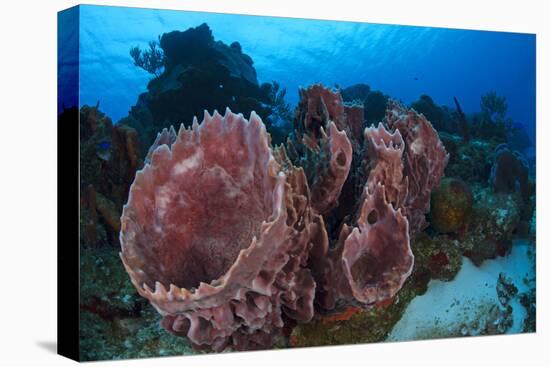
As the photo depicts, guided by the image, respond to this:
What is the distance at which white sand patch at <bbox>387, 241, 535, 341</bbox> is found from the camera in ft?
20.3

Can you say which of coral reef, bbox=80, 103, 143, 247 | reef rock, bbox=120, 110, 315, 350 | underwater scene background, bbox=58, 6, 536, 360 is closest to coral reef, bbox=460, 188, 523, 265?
underwater scene background, bbox=58, 6, 536, 360

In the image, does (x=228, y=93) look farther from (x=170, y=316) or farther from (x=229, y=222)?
(x=170, y=316)

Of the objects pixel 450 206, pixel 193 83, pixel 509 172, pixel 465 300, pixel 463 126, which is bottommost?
pixel 465 300

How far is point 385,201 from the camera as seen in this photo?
518 centimetres

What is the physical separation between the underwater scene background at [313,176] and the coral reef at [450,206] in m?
0.01

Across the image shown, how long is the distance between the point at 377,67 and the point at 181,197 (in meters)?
2.02

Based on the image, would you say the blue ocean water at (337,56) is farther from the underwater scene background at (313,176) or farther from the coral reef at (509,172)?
the coral reef at (509,172)

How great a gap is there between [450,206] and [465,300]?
0.81 metres

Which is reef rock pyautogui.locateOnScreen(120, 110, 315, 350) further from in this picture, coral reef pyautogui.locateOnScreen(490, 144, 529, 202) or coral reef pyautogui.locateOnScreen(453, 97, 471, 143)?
coral reef pyautogui.locateOnScreen(490, 144, 529, 202)

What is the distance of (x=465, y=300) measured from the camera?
640cm

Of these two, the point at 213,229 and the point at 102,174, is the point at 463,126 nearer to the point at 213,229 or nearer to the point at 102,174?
the point at 213,229

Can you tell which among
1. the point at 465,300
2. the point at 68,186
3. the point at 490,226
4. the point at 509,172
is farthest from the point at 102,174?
the point at 509,172

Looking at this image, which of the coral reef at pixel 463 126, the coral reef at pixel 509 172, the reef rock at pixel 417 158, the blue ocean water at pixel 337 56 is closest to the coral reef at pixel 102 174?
the blue ocean water at pixel 337 56

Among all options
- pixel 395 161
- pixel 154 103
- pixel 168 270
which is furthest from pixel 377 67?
pixel 168 270
